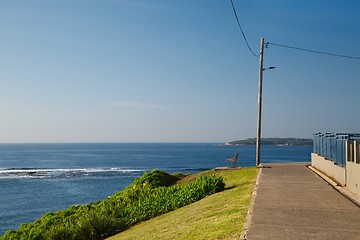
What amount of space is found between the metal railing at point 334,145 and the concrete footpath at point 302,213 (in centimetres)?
163

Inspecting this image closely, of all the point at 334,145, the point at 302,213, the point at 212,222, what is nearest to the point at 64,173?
the point at 334,145

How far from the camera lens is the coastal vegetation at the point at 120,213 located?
13969 millimetres

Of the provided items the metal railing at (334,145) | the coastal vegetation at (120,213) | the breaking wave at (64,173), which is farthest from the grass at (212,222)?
the breaking wave at (64,173)

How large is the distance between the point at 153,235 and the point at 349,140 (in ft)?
28.8

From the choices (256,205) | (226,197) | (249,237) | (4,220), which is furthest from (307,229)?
(4,220)

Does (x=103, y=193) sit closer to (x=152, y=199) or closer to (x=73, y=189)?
(x=73, y=189)

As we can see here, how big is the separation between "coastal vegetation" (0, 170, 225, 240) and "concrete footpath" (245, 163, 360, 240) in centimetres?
240

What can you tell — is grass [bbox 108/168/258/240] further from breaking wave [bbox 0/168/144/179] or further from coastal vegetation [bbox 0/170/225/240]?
breaking wave [bbox 0/168/144/179]

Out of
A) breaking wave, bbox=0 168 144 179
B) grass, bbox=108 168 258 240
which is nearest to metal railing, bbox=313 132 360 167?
grass, bbox=108 168 258 240

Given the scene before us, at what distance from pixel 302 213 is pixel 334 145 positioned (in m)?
→ 8.92

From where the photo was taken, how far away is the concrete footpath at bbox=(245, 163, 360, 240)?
25.4 feet

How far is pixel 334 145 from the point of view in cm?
1778

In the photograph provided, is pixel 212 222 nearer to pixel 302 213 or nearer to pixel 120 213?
pixel 302 213

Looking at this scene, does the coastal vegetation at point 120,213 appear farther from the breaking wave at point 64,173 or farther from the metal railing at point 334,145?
the breaking wave at point 64,173
